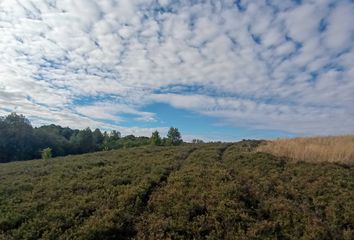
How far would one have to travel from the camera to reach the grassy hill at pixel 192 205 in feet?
32.4

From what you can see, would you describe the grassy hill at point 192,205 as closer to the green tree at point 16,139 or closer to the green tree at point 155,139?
the green tree at point 155,139

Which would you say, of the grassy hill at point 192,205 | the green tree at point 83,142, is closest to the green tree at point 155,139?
the green tree at point 83,142

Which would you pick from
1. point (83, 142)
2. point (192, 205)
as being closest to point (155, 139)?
point (83, 142)

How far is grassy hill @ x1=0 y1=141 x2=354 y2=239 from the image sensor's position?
32.4ft

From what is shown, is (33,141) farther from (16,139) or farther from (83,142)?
(83,142)

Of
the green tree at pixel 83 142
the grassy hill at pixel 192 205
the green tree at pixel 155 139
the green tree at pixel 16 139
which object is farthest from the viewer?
the green tree at pixel 83 142

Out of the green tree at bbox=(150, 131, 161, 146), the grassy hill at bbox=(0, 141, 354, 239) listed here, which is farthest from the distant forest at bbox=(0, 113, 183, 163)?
the grassy hill at bbox=(0, 141, 354, 239)

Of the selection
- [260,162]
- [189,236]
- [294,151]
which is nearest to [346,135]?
[294,151]

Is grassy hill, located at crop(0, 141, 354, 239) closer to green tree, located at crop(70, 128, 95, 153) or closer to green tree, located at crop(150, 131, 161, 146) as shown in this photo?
green tree, located at crop(150, 131, 161, 146)

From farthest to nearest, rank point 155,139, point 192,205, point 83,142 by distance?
point 83,142 < point 155,139 < point 192,205

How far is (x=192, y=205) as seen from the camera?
11.6 meters

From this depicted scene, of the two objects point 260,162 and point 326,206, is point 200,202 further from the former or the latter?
point 260,162

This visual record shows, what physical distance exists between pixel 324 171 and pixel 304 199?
4.05 metres

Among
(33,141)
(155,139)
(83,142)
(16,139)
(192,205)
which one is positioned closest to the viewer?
(192,205)
